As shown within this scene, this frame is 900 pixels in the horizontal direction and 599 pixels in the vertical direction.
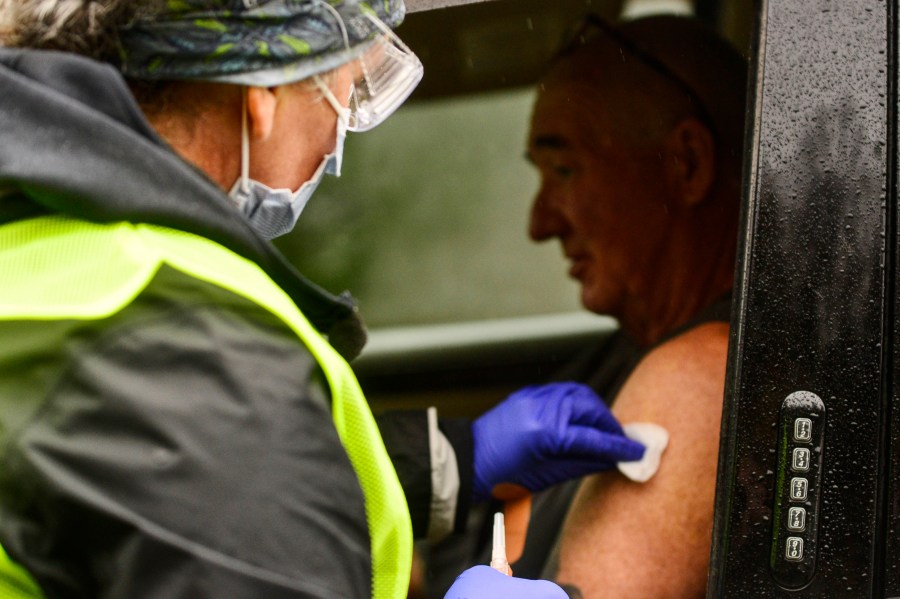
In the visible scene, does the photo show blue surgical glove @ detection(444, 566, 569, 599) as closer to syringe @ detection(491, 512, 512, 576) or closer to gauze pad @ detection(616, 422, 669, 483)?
syringe @ detection(491, 512, 512, 576)

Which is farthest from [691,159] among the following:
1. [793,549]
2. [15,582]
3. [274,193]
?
[15,582]

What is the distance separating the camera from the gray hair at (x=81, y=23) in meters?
1.09

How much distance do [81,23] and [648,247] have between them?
1751 millimetres

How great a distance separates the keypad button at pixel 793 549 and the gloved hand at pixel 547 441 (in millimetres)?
661

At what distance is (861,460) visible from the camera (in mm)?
1281

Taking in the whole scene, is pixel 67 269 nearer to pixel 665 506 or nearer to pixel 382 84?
pixel 382 84

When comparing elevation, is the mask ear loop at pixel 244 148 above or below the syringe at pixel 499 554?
above

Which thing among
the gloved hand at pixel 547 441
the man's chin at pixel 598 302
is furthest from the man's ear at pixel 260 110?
the man's chin at pixel 598 302

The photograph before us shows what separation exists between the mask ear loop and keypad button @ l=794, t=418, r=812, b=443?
2.37 ft

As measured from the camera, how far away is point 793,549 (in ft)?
4.22

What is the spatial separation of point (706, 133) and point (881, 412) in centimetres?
124

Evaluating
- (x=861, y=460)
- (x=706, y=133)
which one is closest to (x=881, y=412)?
(x=861, y=460)

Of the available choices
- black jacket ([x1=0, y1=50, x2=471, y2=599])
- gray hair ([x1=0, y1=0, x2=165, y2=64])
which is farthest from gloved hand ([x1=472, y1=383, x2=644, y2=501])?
gray hair ([x1=0, y1=0, x2=165, y2=64])

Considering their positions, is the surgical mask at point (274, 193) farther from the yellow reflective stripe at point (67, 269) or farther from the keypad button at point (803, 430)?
the keypad button at point (803, 430)
